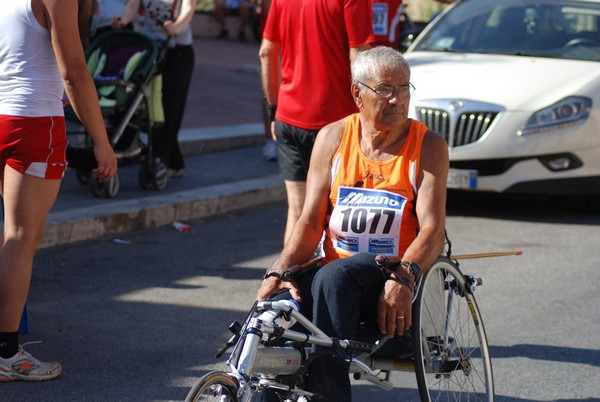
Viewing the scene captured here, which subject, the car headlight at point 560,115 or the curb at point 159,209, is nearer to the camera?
the curb at point 159,209

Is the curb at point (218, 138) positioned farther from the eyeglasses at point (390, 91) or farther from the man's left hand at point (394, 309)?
the man's left hand at point (394, 309)

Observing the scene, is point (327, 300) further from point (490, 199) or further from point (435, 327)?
point (490, 199)

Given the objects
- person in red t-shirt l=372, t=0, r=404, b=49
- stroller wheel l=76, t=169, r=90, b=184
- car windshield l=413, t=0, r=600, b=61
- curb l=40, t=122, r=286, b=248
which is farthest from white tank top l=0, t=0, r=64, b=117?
car windshield l=413, t=0, r=600, b=61

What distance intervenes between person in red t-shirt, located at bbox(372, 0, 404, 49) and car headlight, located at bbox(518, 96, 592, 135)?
1.30 meters

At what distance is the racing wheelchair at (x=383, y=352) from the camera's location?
370 cm

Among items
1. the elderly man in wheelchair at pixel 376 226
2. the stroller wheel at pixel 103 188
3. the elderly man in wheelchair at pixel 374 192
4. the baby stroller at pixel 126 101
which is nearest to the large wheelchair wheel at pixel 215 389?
the elderly man in wheelchair at pixel 376 226

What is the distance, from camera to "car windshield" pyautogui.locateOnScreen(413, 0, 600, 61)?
32.3 feet

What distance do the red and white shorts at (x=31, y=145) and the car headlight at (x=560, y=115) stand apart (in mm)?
4783

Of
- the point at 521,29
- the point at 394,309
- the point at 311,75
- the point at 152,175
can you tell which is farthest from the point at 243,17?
the point at 394,309

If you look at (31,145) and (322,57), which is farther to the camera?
(322,57)

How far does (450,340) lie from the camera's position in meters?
4.60

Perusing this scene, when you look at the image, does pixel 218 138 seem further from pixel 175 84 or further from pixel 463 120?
pixel 463 120

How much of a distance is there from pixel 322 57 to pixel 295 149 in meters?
0.52

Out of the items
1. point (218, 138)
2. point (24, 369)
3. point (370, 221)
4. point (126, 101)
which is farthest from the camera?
point (218, 138)
